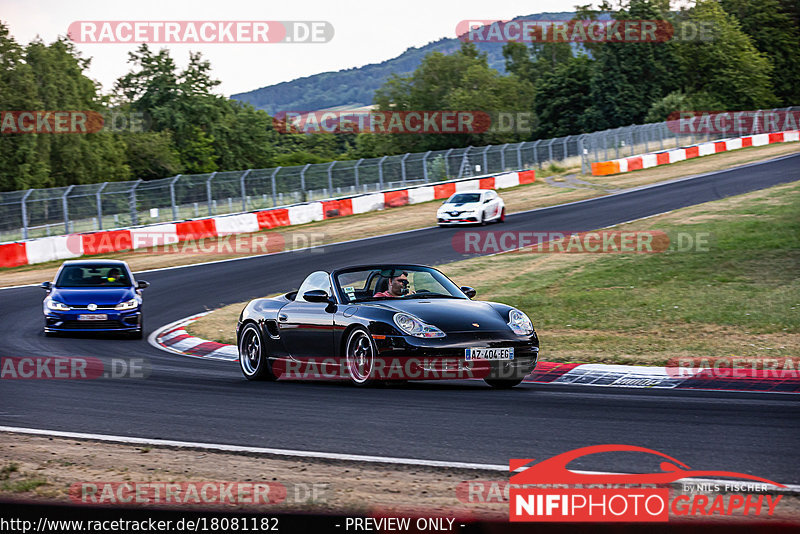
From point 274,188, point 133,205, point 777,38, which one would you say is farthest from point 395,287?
point 777,38

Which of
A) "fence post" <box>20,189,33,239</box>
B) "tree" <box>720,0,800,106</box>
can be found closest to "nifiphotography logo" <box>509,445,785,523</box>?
"fence post" <box>20,189,33,239</box>

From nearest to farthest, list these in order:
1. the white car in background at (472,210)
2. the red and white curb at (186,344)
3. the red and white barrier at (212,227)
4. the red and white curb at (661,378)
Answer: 1. the red and white curb at (661,378)
2. the red and white curb at (186,344)
3. the red and white barrier at (212,227)
4. the white car in background at (472,210)

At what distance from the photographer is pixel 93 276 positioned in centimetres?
1714

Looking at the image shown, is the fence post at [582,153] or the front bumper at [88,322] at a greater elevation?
the fence post at [582,153]

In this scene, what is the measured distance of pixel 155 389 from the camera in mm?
10141

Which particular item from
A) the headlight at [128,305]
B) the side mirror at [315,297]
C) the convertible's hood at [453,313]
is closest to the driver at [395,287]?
the convertible's hood at [453,313]

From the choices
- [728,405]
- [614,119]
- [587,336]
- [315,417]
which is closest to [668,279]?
[587,336]

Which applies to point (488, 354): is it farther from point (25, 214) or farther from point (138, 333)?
point (25, 214)

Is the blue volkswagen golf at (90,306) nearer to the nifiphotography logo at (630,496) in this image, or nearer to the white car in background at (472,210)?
the nifiphotography logo at (630,496)

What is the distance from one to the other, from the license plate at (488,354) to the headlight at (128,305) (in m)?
8.95

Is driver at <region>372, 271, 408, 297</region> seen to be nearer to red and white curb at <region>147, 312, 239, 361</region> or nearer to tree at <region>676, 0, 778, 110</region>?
red and white curb at <region>147, 312, 239, 361</region>

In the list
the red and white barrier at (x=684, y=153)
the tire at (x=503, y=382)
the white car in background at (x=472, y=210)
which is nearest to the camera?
the tire at (x=503, y=382)

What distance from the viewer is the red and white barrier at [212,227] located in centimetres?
2952

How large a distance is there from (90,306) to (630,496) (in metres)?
12.9
